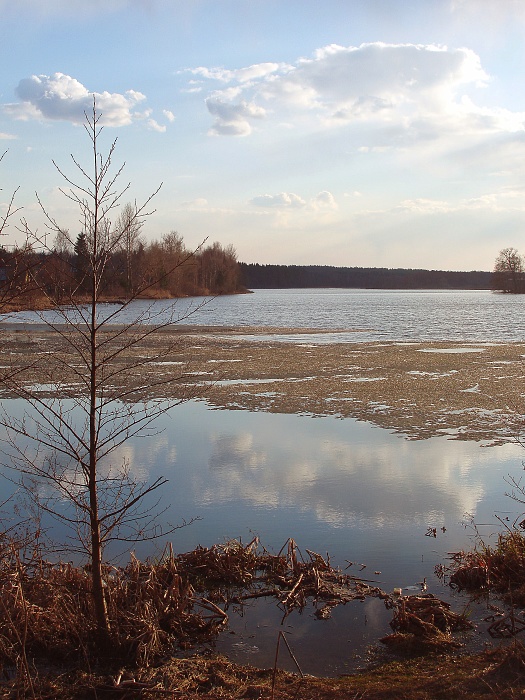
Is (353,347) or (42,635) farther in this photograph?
(353,347)

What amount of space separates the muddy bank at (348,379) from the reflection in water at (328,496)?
1.09m

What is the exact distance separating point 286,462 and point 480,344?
70.5ft

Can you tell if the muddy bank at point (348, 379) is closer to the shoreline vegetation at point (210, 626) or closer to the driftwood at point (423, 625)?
the shoreline vegetation at point (210, 626)

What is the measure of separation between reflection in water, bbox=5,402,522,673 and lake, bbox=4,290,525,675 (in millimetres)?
15

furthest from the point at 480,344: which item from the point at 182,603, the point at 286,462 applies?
the point at 182,603

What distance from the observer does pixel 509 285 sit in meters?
130

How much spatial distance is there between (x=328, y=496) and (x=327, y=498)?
9 centimetres

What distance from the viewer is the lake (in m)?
5.54

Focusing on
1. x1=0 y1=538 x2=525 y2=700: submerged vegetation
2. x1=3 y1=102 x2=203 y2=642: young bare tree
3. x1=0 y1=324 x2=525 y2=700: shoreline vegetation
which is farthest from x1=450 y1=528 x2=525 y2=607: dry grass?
x1=3 y1=102 x2=203 y2=642: young bare tree

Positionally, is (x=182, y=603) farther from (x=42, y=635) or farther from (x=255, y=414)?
(x=255, y=414)

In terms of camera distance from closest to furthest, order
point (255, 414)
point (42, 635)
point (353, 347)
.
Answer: point (42, 635) → point (255, 414) → point (353, 347)

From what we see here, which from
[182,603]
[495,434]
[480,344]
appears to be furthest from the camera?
[480,344]

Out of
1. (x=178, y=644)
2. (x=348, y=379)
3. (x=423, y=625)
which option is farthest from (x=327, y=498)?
(x=348, y=379)

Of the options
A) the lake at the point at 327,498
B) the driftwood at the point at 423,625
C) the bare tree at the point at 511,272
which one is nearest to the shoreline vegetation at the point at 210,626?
the driftwood at the point at 423,625
